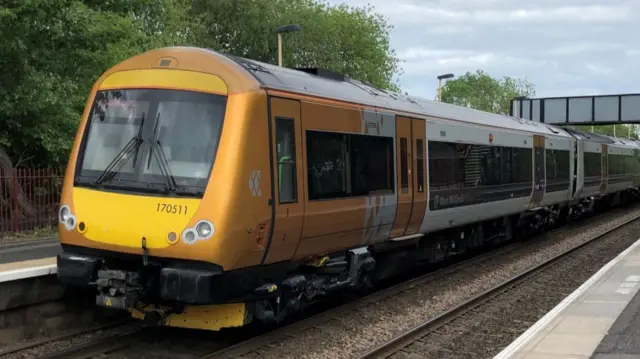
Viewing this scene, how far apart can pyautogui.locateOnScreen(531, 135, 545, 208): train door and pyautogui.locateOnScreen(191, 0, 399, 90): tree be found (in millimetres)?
21920

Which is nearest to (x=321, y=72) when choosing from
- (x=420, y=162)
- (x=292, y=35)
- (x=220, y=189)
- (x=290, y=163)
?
(x=290, y=163)

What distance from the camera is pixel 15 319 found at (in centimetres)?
788

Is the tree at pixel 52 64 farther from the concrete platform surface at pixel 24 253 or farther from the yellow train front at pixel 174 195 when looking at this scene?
the yellow train front at pixel 174 195

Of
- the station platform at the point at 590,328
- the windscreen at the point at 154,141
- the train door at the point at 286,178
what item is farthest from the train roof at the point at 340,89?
the station platform at the point at 590,328

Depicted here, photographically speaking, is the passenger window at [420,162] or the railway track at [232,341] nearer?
the railway track at [232,341]

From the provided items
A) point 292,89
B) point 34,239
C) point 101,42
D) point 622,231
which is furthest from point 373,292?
point 622,231

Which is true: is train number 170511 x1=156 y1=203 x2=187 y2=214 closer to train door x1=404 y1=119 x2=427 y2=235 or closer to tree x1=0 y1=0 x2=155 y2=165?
train door x1=404 y1=119 x2=427 y2=235

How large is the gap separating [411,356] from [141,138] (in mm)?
3740

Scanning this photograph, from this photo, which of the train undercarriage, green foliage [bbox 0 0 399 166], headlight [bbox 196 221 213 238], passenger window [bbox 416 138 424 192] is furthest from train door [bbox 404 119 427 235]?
green foliage [bbox 0 0 399 166]

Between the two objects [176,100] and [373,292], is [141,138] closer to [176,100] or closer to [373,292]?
[176,100]

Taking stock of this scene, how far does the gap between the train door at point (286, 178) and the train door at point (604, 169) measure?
21.9 metres

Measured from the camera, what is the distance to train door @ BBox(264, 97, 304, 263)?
7398 millimetres

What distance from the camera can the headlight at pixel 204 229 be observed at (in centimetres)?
667

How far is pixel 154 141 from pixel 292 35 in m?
33.3
